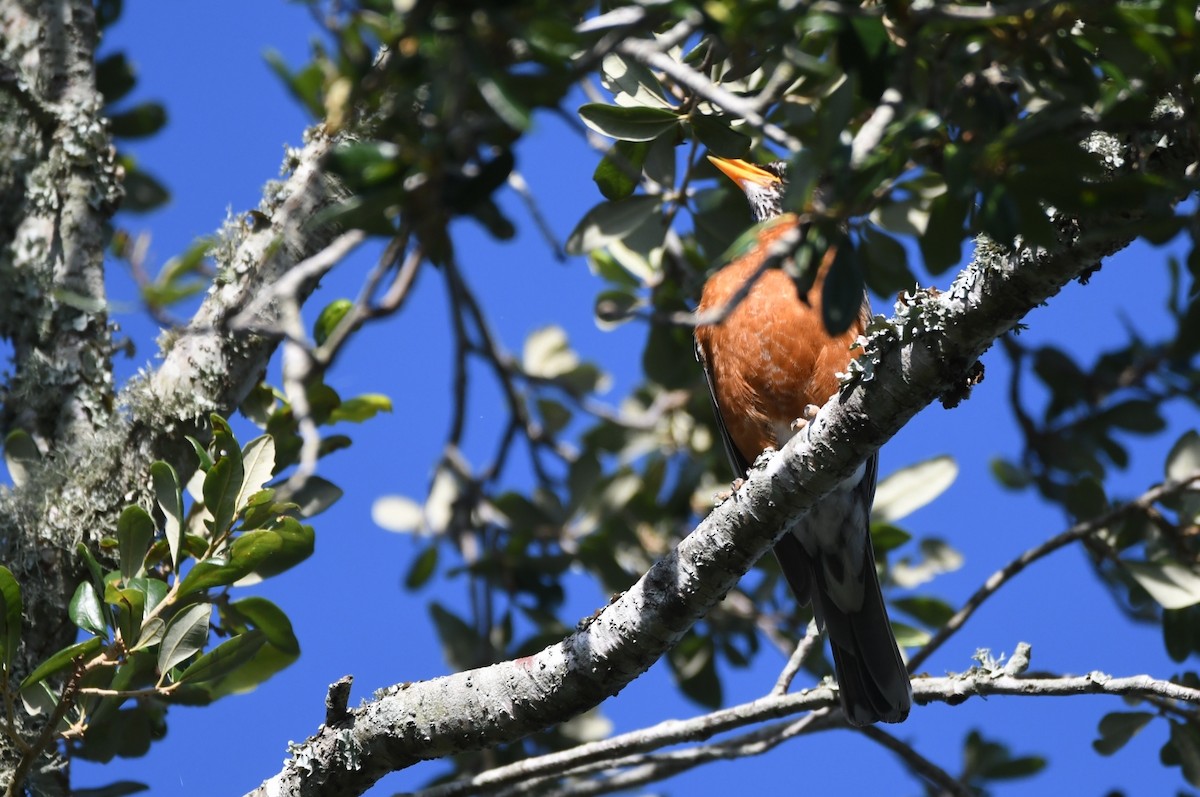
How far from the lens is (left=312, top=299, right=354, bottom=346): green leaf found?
381cm

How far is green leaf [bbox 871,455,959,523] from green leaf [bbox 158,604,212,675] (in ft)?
8.77

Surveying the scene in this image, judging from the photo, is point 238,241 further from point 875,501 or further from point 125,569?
point 875,501

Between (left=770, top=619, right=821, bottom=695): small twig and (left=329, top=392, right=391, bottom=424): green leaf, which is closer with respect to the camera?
(left=770, top=619, right=821, bottom=695): small twig

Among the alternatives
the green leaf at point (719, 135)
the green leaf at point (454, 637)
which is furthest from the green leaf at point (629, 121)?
the green leaf at point (454, 637)

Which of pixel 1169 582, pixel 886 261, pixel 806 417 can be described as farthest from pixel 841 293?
pixel 1169 582

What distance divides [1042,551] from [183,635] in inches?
106

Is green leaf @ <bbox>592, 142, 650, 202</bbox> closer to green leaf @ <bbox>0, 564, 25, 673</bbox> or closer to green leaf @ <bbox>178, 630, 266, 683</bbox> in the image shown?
green leaf @ <bbox>178, 630, 266, 683</bbox>

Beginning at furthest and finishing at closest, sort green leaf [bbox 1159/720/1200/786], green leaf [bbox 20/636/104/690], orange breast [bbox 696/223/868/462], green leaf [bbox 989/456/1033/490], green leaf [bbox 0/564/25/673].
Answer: green leaf [bbox 989/456/1033/490]
orange breast [bbox 696/223/868/462]
green leaf [bbox 1159/720/1200/786]
green leaf [bbox 0/564/25/673]
green leaf [bbox 20/636/104/690]

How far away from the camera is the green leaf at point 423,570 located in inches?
215

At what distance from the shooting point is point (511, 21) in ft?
5.34

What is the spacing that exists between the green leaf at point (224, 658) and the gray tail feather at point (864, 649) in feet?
5.87

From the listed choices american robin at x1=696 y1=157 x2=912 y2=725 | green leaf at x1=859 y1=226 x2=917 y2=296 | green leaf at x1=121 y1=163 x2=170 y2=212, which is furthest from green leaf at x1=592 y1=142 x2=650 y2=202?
green leaf at x1=121 y1=163 x2=170 y2=212

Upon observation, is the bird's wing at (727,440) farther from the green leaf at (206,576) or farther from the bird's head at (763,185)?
the green leaf at (206,576)

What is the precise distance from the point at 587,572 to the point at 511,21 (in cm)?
362
